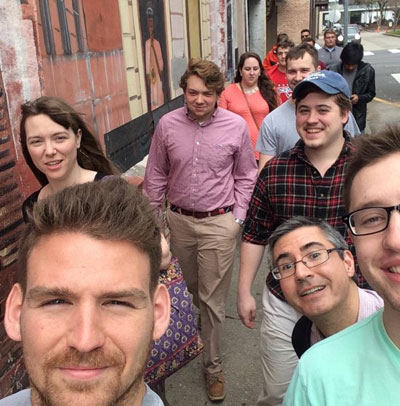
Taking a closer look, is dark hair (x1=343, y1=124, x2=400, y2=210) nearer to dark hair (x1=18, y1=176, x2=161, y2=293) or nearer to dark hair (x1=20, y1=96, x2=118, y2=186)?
dark hair (x1=18, y1=176, x2=161, y2=293)

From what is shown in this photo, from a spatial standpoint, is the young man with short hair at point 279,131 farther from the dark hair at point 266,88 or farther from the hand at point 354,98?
the hand at point 354,98

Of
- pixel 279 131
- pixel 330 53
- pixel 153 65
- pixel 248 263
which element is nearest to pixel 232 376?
pixel 248 263

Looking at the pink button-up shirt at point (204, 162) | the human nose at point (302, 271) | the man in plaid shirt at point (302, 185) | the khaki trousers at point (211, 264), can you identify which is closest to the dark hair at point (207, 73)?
the pink button-up shirt at point (204, 162)

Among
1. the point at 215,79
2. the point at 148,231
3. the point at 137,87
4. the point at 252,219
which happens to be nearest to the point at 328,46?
the point at 137,87

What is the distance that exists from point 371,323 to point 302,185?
115cm

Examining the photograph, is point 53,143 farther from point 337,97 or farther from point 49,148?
point 337,97

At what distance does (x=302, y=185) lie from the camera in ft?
8.16

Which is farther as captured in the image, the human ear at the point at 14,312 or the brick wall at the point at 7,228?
the brick wall at the point at 7,228

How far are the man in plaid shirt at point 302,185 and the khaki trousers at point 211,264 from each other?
71 centimetres

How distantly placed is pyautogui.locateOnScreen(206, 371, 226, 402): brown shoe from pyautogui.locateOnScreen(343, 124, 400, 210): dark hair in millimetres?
2146

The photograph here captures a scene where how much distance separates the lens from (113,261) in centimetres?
134

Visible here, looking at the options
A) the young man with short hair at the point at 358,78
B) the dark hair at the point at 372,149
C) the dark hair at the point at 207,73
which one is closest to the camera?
the dark hair at the point at 372,149

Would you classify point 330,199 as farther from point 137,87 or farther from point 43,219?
point 137,87

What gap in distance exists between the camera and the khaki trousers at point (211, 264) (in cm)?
334
